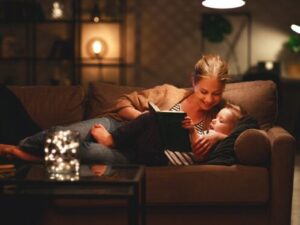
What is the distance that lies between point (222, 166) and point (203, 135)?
9.3 inches

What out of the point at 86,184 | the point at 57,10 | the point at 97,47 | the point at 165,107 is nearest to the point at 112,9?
the point at 97,47

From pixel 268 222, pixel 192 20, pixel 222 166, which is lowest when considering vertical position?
pixel 268 222

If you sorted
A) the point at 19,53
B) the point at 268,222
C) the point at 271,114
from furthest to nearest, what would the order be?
the point at 19,53, the point at 271,114, the point at 268,222

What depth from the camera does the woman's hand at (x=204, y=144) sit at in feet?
8.95

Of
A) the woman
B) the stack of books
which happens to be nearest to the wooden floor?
the woman

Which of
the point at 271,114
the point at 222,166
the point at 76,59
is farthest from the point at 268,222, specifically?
the point at 76,59

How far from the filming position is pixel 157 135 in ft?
8.73

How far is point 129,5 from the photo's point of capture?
740 centimetres

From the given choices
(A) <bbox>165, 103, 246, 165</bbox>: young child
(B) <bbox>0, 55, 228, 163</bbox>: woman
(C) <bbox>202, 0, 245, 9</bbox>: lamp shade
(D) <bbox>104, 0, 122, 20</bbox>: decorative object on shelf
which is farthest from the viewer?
(D) <bbox>104, 0, 122, 20</bbox>: decorative object on shelf

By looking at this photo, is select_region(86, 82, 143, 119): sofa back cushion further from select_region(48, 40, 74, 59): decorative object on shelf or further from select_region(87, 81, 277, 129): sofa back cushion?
select_region(48, 40, 74, 59): decorative object on shelf

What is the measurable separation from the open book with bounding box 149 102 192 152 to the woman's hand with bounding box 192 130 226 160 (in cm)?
10

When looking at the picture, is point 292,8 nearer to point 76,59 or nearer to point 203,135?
point 76,59

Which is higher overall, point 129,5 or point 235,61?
point 129,5

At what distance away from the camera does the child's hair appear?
2855 mm
